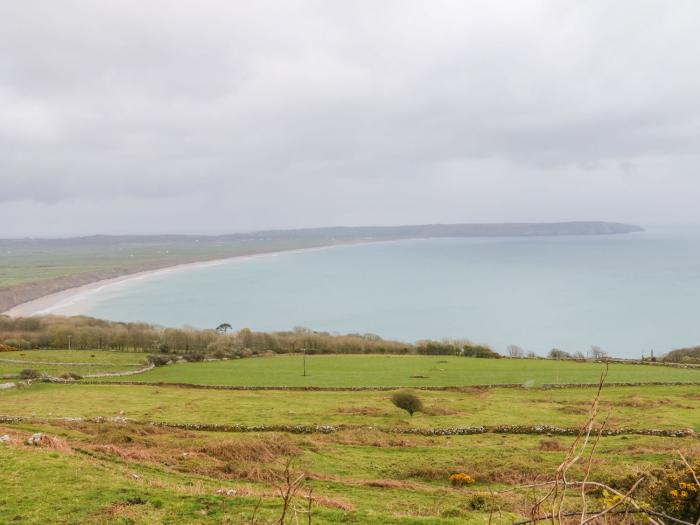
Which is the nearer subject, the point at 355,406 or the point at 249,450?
the point at 249,450

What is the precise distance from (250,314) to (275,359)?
7759cm

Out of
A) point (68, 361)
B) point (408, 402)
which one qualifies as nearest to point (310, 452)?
point (408, 402)

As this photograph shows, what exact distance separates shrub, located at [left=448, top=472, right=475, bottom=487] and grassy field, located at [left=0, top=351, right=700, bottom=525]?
41 cm

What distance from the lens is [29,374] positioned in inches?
2384

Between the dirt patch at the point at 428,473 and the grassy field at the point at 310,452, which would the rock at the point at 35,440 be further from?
the dirt patch at the point at 428,473

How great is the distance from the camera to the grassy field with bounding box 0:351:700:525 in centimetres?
1470

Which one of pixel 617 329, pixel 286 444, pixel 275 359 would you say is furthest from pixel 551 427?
pixel 617 329

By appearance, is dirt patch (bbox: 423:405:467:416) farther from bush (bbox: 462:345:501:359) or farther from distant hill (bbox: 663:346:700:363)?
distant hill (bbox: 663:346:700:363)

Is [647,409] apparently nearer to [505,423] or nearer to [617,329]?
[505,423]

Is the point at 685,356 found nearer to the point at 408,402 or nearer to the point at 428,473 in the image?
the point at 408,402

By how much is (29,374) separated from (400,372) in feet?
150

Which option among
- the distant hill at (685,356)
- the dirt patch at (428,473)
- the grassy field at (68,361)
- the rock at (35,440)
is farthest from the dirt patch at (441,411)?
the distant hill at (685,356)

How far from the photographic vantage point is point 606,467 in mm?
23406

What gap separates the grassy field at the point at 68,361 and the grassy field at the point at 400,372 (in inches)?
259
